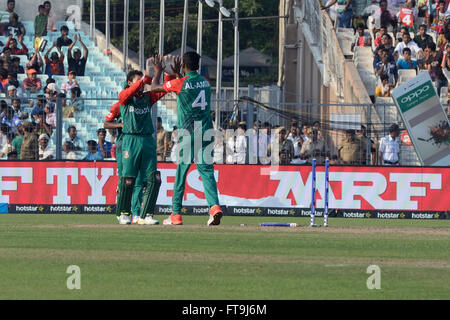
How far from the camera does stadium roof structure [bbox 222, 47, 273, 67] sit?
75.6m

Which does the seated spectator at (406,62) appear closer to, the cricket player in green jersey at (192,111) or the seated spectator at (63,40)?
the seated spectator at (63,40)

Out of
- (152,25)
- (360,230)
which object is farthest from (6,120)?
(152,25)

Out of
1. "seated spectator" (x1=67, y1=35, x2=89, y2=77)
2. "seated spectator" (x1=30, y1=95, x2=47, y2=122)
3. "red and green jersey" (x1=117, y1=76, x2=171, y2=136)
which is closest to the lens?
"red and green jersey" (x1=117, y1=76, x2=171, y2=136)

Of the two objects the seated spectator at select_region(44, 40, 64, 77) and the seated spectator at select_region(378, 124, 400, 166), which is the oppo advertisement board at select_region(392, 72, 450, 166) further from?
the seated spectator at select_region(44, 40, 64, 77)

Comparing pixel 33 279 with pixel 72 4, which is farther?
pixel 72 4

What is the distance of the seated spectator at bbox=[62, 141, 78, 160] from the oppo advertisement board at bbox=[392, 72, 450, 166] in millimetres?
6924

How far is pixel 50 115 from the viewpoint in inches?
927

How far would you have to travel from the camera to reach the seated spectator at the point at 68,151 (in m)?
23.4

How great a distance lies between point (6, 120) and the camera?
78.9ft

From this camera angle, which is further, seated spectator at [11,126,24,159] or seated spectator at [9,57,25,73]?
seated spectator at [9,57,25,73]

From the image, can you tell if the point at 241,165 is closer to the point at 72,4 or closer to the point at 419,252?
the point at 419,252

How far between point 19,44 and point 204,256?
2950 centimetres

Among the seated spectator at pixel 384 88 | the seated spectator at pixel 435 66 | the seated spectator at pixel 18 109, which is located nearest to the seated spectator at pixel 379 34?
the seated spectator at pixel 435 66

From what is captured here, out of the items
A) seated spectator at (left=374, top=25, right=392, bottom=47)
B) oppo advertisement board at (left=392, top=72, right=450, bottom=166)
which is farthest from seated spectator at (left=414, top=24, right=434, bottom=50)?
oppo advertisement board at (left=392, top=72, right=450, bottom=166)
